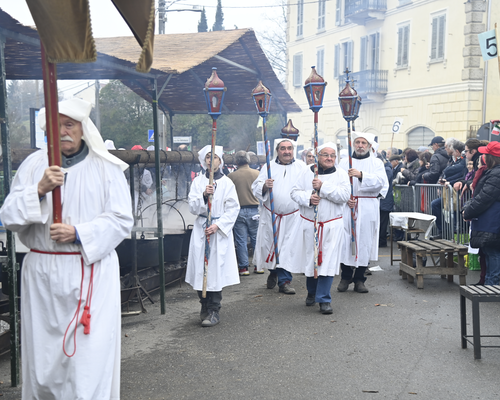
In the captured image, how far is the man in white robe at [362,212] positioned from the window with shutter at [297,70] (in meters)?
25.6

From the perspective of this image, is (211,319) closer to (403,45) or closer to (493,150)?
(493,150)

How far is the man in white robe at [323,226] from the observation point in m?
7.16

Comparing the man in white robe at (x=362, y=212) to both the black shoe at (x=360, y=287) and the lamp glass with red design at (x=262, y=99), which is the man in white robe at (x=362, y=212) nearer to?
the black shoe at (x=360, y=287)

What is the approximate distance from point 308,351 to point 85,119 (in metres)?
3.12

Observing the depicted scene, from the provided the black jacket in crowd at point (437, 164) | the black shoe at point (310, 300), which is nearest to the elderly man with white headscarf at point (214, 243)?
the black shoe at point (310, 300)

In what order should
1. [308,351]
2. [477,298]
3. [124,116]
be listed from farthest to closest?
[124,116] < [308,351] < [477,298]

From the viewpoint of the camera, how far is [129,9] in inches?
138

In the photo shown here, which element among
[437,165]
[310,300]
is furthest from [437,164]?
[310,300]

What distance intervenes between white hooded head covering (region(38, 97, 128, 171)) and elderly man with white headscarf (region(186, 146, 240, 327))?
2912 millimetres

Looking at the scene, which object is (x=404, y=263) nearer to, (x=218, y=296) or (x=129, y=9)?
(x=218, y=296)

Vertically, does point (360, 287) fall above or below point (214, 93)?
below

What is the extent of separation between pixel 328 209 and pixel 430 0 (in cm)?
1927

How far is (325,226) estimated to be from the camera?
734 centimetres

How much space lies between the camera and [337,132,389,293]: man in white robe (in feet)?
27.3
